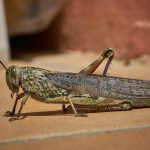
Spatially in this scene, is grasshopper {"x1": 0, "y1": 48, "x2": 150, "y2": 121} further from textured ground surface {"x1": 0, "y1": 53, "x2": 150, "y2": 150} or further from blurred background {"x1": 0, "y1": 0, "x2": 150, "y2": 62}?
blurred background {"x1": 0, "y1": 0, "x2": 150, "y2": 62}

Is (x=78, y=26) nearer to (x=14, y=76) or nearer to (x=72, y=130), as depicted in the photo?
(x=14, y=76)

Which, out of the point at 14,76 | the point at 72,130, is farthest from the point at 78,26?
the point at 72,130

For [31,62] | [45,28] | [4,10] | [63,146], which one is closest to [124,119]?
[63,146]

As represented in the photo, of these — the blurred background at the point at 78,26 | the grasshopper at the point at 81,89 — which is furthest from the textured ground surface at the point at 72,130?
the blurred background at the point at 78,26

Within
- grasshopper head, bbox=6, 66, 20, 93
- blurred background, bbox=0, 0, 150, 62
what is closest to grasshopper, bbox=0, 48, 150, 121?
grasshopper head, bbox=6, 66, 20, 93

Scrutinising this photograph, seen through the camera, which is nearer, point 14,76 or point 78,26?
point 14,76
